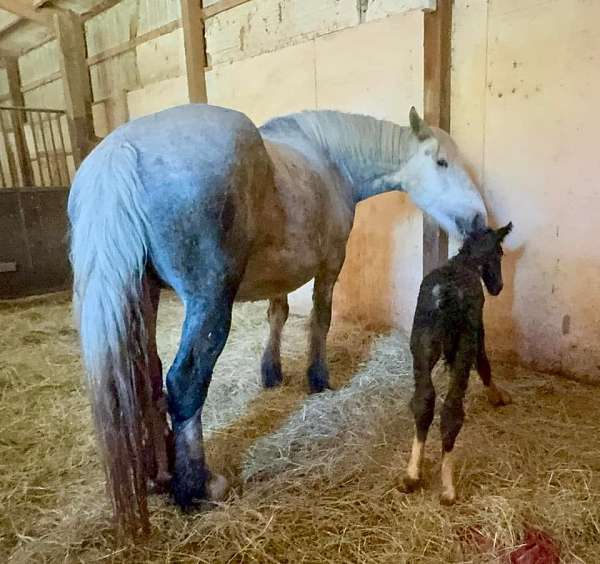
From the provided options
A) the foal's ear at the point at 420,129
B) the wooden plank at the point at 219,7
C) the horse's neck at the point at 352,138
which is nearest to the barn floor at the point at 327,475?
the horse's neck at the point at 352,138

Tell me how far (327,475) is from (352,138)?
1.55 metres

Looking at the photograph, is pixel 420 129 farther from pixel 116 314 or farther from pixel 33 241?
pixel 33 241

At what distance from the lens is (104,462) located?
146 centimetres

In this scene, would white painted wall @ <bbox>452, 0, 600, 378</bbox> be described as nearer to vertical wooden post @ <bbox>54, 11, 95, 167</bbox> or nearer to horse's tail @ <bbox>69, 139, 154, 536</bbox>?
horse's tail @ <bbox>69, 139, 154, 536</bbox>

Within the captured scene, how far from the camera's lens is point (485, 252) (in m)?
1.89

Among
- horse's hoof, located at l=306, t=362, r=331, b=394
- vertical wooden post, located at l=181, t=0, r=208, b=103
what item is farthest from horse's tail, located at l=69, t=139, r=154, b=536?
vertical wooden post, located at l=181, t=0, r=208, b=103

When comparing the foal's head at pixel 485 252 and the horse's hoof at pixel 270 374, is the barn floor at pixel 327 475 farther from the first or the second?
the foal's head at pixel 485 252

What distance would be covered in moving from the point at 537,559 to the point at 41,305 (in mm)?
4674

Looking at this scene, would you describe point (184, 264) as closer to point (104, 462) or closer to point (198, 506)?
point (104, 462)

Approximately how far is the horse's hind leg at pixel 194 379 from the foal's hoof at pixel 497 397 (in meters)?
1.38

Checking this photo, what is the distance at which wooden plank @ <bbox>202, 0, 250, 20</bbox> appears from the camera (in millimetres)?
4078

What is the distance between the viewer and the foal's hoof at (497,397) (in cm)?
243

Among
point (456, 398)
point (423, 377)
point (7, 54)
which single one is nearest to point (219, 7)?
point (423, 377)

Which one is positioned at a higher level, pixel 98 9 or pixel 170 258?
pixel 98 9
